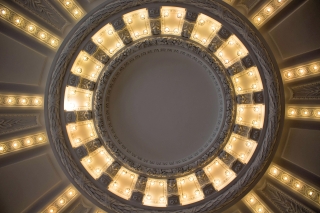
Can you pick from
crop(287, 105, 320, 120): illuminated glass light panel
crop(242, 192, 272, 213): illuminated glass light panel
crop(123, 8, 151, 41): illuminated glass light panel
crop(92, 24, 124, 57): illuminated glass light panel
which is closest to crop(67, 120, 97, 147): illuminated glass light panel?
crop(92, 24, 124, 57): illuminated glass light panel

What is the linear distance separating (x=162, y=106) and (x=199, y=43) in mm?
2638

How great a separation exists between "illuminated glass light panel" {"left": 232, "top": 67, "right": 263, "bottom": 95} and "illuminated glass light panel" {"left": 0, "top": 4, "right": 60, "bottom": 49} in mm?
6448

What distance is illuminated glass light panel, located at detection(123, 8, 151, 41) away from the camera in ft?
28.0

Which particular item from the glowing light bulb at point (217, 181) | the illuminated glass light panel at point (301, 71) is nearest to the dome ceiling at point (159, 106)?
the illuminated glass light panel at point (301, 71)

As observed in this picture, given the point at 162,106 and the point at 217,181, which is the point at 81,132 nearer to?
the point at 162,106

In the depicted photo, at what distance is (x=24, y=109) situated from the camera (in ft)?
29.7

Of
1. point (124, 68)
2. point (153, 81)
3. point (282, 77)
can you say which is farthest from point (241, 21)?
point (124, 68)

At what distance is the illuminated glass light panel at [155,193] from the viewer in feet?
30.7

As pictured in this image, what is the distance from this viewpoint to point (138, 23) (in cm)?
873

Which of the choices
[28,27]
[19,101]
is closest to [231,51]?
[28,27]

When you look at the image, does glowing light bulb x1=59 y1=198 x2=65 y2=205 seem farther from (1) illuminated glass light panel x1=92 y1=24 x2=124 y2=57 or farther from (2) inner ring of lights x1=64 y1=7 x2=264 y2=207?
(1) illuminated glass light panel x1=92 y1=24 x2=124 y2=57

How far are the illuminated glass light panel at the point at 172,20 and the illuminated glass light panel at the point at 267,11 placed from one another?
242cm

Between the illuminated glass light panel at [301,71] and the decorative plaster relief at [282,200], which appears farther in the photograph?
the decorative plaster relief at [282,200]

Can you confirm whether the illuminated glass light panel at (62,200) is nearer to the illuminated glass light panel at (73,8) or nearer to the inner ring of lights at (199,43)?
the inner ring of lights at (199,43)
